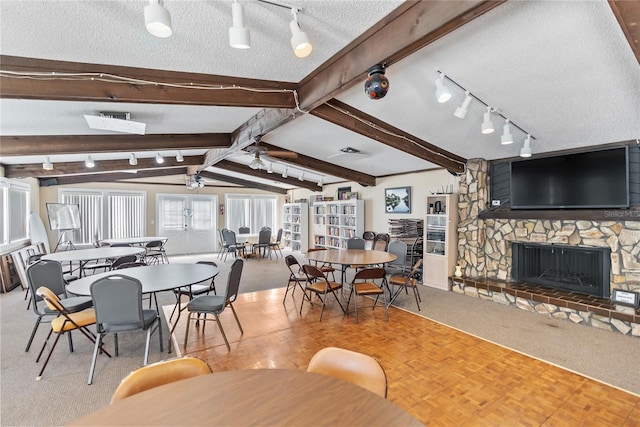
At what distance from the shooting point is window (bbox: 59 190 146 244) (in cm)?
871

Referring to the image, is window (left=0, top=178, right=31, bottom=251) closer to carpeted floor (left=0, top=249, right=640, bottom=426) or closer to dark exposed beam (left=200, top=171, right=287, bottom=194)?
carpeted floor (left=0, top=249, right=640, bottom=426)

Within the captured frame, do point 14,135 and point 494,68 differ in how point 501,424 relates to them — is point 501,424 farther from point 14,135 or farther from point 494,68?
point 14,135

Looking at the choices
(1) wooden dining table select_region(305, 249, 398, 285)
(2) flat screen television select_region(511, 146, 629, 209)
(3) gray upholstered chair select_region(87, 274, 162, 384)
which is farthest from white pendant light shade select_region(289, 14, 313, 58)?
(2) flat screen television select_region(511, 146, 629, 209)

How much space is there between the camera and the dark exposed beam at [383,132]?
147 inches

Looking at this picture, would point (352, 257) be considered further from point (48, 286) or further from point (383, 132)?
point (48, 286)

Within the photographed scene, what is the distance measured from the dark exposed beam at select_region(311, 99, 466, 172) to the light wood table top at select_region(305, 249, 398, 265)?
171cm

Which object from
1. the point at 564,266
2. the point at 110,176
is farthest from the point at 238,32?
the point at 110,176

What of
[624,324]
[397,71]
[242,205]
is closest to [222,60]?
[397,71]

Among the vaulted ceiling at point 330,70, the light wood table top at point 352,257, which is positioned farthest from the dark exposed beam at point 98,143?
the light wood table top at point 352,257

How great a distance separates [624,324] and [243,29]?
5.02m

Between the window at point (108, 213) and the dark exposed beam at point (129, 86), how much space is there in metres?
7.83

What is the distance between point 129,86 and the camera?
2617mm

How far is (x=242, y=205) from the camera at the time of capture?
37.4 ft

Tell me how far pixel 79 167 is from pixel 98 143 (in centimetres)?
289
